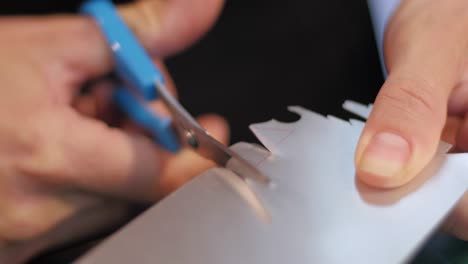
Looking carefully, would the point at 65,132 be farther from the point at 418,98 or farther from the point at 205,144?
the point at 418,98

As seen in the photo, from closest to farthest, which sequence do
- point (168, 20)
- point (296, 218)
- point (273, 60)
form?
point (296, 218), point (168, 20), point (273, 60)

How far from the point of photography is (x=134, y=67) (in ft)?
1.13

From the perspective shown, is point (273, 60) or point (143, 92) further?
point (273, 60)

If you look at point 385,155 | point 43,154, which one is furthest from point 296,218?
point 43,154

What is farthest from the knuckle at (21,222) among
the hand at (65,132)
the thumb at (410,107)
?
the thumb at (410,107)

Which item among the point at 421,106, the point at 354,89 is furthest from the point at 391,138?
the point at 354,89

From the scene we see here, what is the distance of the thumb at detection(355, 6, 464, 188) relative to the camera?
28 cm

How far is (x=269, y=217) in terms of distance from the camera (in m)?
0.26

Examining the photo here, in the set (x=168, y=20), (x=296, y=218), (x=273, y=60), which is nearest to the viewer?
(x=296, y=218)

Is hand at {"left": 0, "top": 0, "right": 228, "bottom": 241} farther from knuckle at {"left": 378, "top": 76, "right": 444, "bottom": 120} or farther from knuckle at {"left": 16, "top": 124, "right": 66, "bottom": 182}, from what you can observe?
knuckle at {"left": 378, "top": 76, "right": 444, "bottom": 120}

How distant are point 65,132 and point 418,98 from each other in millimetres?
232

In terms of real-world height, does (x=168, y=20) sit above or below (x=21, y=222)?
above

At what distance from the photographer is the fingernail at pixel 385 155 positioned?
0.28 metres

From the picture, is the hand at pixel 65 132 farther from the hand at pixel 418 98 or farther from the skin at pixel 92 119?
the hand at pixel 418 98
